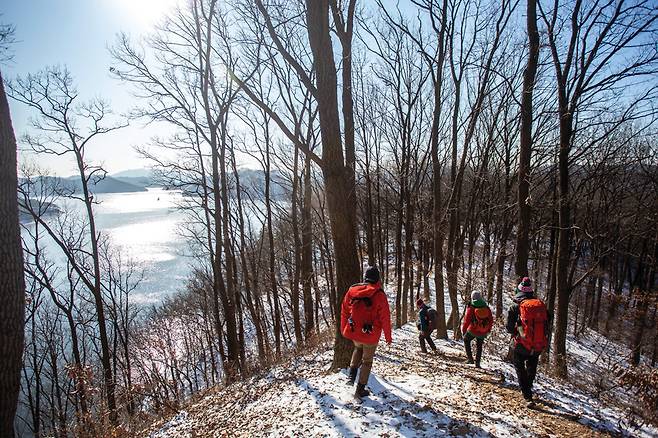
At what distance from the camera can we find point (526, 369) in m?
5.28

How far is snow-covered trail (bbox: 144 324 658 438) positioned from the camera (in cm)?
432

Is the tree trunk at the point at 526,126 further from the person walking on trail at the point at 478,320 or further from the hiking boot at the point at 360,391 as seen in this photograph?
the hiking boot at the point at 360,391

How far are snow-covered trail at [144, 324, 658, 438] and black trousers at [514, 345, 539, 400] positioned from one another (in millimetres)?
250

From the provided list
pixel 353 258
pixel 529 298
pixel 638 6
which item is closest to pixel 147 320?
pixel 353 258

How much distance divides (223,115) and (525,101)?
9.93 metres

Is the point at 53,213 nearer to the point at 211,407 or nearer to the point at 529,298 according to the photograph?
the point at 211,407

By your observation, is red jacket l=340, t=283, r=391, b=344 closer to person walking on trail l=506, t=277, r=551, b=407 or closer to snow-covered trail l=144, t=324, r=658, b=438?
snow-covered trail l=144, t=324, r=658, b=438

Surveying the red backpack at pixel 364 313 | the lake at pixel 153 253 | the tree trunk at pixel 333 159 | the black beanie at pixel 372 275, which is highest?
the tree trunk at pixel 333 159

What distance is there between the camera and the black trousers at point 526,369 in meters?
5.13

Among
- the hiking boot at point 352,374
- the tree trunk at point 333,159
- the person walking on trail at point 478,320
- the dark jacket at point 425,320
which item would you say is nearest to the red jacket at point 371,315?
the hiking boot at point 352,374

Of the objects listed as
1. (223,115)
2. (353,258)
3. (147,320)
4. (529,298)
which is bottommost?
(147,320)

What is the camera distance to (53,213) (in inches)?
703

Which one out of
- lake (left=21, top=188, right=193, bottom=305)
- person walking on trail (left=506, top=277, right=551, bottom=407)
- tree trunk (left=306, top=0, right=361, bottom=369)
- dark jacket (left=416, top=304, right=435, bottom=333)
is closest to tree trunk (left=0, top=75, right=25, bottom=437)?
tree trunk (left=306, top=0, right=361, bottom=369)

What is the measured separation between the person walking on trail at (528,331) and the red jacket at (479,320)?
176cm
